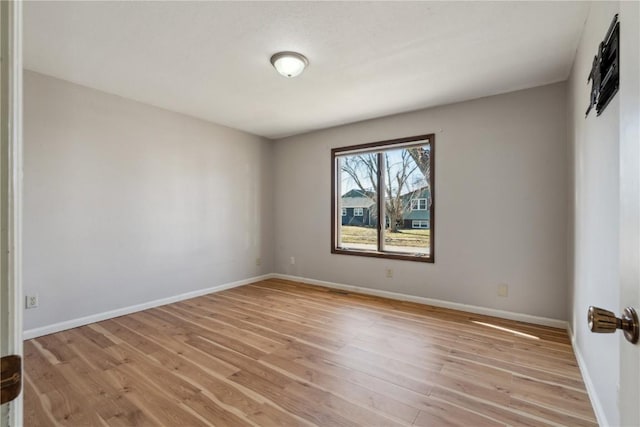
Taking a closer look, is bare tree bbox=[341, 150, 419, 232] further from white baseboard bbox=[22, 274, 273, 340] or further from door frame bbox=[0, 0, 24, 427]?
door frame bbox=[0, 0, 24, 427]

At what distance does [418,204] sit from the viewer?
379 cm

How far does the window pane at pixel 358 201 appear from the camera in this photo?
4.21 meters

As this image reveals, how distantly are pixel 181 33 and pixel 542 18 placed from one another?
A: 2.49 meters

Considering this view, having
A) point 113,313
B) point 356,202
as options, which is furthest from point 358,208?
point 113,313

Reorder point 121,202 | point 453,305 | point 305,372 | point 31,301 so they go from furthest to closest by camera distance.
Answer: point 453,305, point 121,202, point 31,301, point 305,372

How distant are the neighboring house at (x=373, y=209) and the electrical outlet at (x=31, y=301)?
351 cm

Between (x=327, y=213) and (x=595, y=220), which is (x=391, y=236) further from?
(x=595, y=220)

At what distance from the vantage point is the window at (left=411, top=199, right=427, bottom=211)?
373 cm

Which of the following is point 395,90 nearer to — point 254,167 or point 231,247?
point 254,167

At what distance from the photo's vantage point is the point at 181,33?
2.13m

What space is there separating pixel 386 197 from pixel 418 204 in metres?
0.47

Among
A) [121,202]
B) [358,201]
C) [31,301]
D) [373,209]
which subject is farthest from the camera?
[358,201]

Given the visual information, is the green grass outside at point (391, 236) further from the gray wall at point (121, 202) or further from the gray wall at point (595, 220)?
the gray wall at point (121, 202)

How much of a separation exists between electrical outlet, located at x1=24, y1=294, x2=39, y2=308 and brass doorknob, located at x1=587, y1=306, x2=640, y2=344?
379 centimetres
